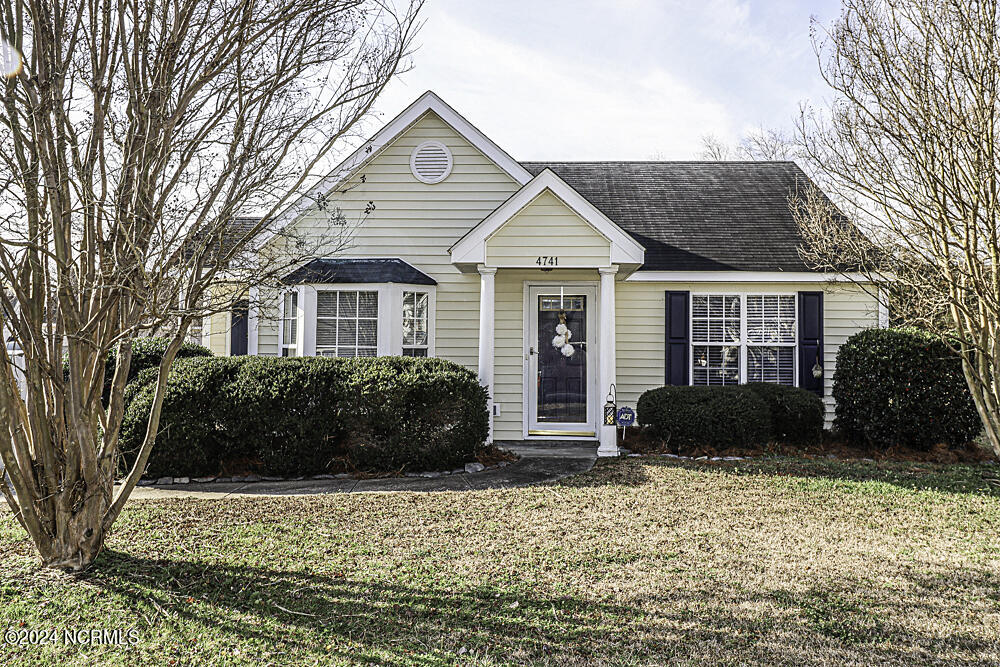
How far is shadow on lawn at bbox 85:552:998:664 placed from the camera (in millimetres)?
3445

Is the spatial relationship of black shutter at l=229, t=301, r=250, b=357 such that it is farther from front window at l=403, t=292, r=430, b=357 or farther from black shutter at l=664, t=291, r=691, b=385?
black shutter at l=664, t=291, r=691, b=385

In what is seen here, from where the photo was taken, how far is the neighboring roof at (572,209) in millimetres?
8938

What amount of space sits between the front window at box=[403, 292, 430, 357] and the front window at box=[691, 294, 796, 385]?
430 centimetres

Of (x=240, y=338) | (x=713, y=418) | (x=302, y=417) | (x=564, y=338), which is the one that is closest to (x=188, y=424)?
(x=302, y=417)

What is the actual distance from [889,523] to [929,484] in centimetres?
187

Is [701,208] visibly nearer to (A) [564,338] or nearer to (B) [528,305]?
(A) [564,338]

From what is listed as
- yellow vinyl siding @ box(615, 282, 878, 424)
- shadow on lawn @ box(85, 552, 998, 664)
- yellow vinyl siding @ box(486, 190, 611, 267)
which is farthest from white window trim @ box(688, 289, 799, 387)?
shadow on lawn @ box(85, 552, 998, 664)

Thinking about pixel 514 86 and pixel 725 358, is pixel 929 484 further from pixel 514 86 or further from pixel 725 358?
pixel 514 86

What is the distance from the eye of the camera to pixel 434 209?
35.3 feet

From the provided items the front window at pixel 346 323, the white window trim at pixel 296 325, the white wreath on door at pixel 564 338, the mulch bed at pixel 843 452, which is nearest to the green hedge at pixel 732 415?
the mulch bed at pixel 843 452

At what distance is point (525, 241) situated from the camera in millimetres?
9156

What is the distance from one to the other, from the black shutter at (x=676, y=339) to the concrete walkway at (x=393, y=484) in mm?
2769

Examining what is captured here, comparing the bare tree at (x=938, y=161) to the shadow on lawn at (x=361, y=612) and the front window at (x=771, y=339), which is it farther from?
the shadow on lawn at (x=361, y=612)

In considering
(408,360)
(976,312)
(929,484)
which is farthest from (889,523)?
(408,360)
